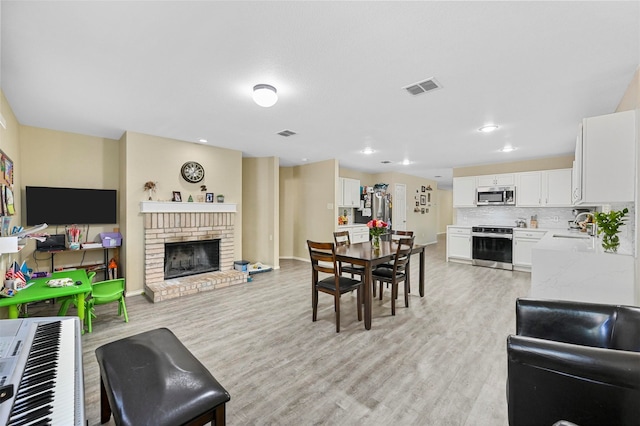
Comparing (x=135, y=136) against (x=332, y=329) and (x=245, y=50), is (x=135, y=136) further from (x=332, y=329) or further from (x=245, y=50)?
(x=332, y=329)

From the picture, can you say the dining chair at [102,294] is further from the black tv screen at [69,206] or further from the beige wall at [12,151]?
the black tv screen at [69,206]

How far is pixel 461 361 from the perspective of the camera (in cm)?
231

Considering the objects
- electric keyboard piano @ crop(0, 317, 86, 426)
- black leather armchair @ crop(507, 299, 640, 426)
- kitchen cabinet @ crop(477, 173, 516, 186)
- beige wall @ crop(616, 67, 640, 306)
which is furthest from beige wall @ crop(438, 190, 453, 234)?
electric keyboard piano @ crop(0, 317, 86, 426)

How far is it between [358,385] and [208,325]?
6.07 ft

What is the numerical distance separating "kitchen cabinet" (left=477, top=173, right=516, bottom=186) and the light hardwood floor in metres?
2.85

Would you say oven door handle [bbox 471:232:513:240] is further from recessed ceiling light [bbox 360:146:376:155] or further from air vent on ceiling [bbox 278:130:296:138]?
air vent on ceiling [bbox 278:130:296:138]

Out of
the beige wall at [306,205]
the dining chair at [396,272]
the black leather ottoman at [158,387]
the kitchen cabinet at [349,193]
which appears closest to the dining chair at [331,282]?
the dining chair at [396,272]

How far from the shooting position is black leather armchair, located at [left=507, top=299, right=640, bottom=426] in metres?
0.95

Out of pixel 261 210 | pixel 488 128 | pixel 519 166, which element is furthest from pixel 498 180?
pixel 261 210

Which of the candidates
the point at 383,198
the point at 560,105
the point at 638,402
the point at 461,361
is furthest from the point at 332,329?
the point at 383,198

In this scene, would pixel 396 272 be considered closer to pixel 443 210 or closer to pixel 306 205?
pixel 306 205

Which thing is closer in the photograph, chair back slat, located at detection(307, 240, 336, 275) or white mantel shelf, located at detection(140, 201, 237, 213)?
chair back slat, located at detection(307, 240, 336, 275)

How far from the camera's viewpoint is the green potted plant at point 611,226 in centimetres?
229

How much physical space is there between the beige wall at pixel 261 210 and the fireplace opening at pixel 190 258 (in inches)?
41.0
